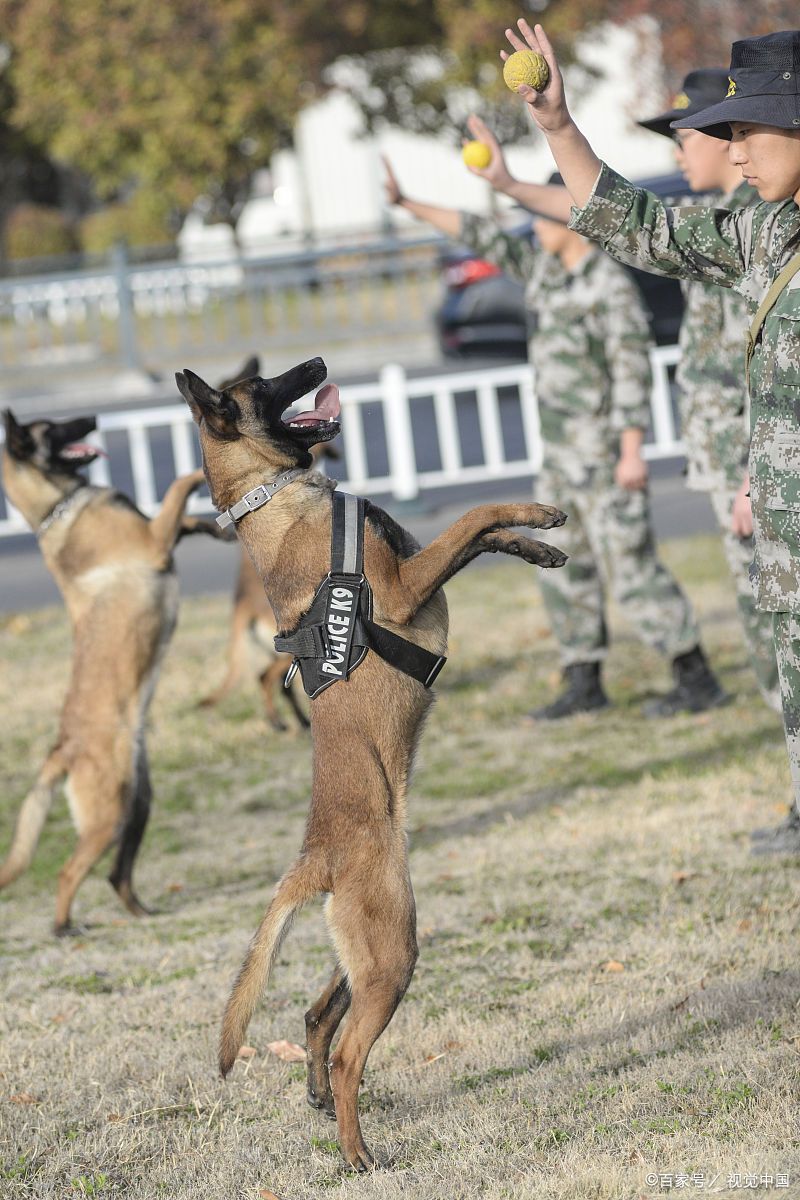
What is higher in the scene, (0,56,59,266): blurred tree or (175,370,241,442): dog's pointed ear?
(0,56,59,266): blurred tree

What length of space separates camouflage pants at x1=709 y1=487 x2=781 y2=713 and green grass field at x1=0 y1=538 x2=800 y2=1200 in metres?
0.64

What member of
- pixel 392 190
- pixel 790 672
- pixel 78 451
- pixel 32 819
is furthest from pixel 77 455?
pixel 790 672

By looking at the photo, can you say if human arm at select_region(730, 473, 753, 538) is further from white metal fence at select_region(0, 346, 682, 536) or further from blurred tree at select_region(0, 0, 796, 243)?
blurred tree at select_region(0, 0, 796, 243)

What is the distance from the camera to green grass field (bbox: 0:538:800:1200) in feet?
11.4

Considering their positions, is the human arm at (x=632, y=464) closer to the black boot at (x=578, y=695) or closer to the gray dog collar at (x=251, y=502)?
the black boot at (x=578, y=695)

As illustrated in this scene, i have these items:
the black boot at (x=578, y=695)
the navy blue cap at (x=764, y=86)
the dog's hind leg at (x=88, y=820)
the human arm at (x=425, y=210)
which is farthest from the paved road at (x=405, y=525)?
the navy blue cap at (x=764, y=86)

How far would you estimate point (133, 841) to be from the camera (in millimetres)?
5527

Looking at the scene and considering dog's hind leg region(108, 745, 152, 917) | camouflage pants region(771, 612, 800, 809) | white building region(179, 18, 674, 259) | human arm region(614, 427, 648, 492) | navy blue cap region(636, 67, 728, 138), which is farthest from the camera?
white building region(179, 18, 674, 259)

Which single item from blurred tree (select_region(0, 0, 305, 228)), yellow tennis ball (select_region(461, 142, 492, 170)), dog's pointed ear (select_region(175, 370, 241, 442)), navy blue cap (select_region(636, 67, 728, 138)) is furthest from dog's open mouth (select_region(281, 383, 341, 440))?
blurred tree (select_region(0, 0, 305, 228))

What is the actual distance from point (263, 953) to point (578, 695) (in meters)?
4.26

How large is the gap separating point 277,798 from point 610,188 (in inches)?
158

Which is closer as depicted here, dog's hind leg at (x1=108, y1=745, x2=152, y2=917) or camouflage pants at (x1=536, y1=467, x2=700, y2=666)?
dog's hind leg at (x1=108, y1=745, x2=152, y2=917)

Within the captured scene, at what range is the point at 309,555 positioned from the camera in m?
3.62

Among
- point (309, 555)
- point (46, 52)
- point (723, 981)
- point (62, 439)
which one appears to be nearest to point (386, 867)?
point (309, 555)
